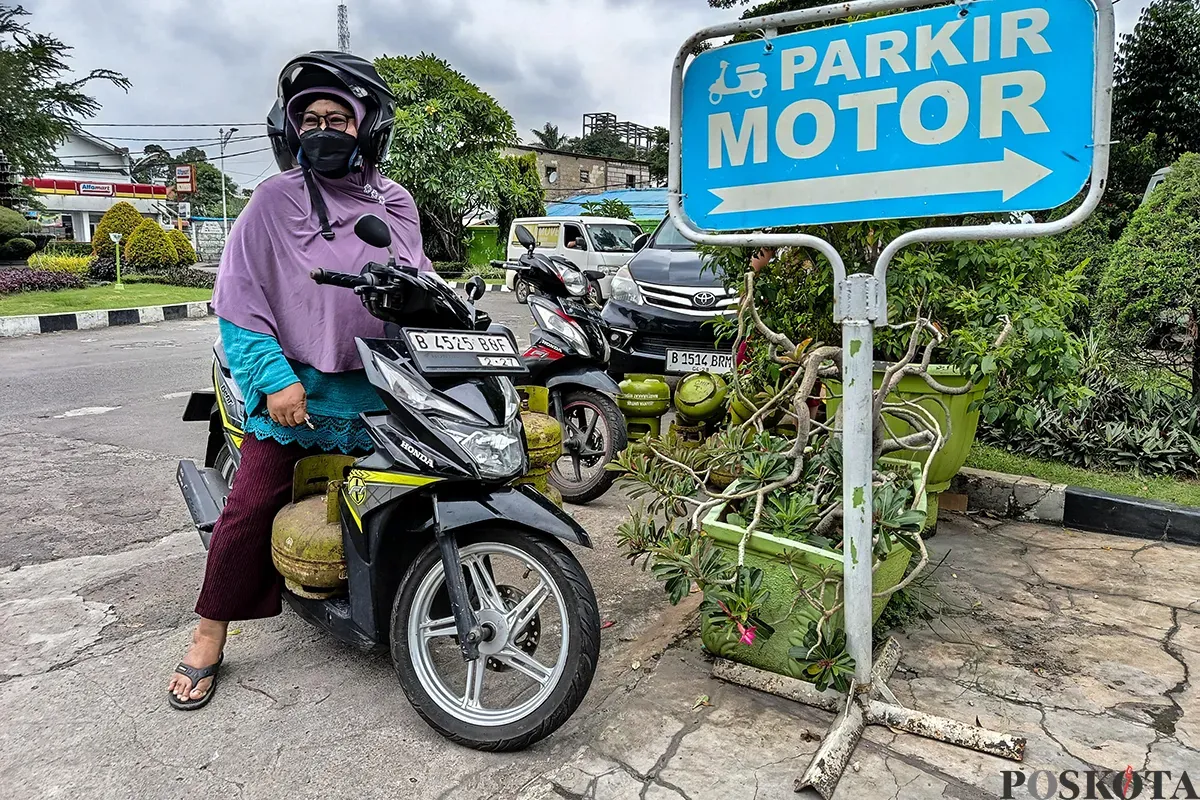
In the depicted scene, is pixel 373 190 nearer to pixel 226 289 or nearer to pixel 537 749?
pixel 226 289

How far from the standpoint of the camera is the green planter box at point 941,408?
11.3 feet

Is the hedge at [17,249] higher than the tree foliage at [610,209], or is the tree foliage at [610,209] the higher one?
the tree foliage at [610,209]

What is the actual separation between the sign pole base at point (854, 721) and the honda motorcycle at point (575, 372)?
5.99 ft

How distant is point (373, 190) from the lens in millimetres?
2779

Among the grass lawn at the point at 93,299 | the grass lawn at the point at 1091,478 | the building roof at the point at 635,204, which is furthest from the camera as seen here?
the building roof at the point at 635,204

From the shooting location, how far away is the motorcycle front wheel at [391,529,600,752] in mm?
2119

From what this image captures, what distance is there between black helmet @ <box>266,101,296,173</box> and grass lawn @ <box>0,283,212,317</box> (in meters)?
11.1

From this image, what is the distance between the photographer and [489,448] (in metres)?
2.23

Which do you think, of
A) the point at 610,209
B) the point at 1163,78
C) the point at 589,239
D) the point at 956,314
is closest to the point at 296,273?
the point at 956,314

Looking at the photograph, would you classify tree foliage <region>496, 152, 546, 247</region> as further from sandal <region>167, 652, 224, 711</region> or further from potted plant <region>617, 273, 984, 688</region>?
sandal <region>167, 652, 224, 711</region>

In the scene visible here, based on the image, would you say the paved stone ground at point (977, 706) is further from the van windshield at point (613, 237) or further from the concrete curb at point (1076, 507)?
the van windshield at point (613, 237)

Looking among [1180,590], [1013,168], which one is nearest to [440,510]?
[1013,168]

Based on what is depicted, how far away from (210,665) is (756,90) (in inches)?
92.4

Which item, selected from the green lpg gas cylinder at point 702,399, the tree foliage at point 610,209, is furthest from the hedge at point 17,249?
the green lpg gas cylinder at point 702,399
